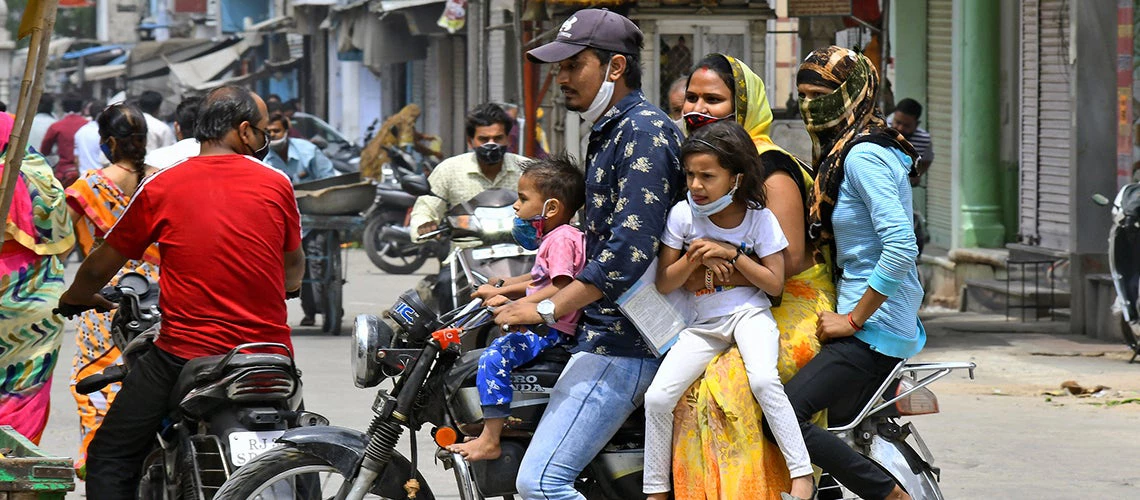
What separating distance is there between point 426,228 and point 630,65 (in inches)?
203

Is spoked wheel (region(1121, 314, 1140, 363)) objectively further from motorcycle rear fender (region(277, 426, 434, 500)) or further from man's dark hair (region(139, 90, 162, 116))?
man's dark hair (region(139, 90, 162, 116))

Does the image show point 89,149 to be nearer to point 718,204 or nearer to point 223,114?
point 223,114

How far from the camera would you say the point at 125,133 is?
6.84m

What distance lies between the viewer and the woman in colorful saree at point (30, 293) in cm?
596

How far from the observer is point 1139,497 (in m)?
6.87

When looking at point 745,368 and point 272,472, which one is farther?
point 272,472

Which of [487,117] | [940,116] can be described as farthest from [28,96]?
[940,116]

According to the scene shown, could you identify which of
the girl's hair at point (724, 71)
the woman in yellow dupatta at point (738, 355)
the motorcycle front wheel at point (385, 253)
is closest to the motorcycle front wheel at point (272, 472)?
the woman in yellow dupatta at point (738, 355)

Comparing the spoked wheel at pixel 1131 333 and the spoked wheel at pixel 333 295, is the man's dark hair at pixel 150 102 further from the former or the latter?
the spoked wheel at pixel 1131 333

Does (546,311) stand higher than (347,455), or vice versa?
(546,311)

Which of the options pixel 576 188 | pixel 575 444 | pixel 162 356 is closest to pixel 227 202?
pixel 162 356

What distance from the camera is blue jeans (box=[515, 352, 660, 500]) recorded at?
4309mm

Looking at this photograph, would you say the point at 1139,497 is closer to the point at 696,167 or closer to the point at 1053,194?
the point at 696,167

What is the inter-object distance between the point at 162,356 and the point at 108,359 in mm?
2072
